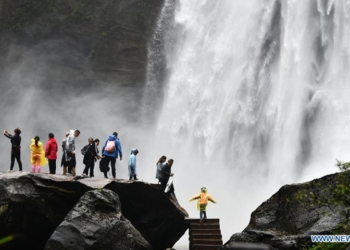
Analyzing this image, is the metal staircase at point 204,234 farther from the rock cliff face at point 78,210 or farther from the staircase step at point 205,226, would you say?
the rock cliff face at point 78,210

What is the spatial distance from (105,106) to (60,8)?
760cm

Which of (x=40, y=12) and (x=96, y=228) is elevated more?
(x=40, y=12)

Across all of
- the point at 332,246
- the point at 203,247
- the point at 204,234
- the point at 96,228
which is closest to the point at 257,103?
the point at 204,234

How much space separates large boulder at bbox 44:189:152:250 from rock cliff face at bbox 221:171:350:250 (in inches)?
132

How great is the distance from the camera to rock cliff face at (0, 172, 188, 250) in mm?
13625

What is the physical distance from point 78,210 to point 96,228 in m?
0.75

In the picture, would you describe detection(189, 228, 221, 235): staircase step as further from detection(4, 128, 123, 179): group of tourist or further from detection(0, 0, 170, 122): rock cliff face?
detection(0, 0, 170, 122): rock cliff face

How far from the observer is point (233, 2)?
33.6 meters

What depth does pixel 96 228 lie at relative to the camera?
539 inches

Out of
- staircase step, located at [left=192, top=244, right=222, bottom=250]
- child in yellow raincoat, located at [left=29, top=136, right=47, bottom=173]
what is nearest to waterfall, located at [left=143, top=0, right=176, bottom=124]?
child in yellow raincoat, located at [left=29, top=136, right=47, bottom=173]

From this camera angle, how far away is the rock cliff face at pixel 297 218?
10773mm

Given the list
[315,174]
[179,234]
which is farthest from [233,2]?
[179,234]

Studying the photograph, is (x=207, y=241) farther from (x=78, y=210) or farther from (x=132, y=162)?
(x=78, y=210)

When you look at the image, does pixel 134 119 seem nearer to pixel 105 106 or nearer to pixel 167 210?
pixel 105 106
